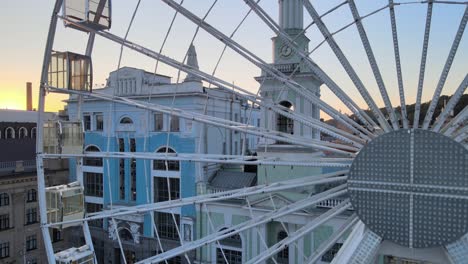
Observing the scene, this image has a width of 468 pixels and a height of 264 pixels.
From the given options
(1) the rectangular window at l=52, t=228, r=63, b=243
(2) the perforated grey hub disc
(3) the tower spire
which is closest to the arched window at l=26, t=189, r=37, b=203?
(1) the rectangular window at l=52, t=228, r=63, b=243

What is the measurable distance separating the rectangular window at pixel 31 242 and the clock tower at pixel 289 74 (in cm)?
2323

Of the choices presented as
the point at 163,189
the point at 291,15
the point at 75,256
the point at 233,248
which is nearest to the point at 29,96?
the point at 163,189

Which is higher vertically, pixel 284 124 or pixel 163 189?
pixel 284 124

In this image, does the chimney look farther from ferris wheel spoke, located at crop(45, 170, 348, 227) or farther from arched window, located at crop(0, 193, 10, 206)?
ferris wheel spoke, located at crop(45, 170, 348, 227)

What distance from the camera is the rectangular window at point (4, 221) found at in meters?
29.9

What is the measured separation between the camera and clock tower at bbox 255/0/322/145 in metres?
19.6

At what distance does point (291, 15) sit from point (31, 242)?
28.1m

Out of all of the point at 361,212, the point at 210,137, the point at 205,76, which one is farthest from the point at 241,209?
the point at 361,212

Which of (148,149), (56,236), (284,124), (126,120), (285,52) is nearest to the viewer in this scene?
(285,52)

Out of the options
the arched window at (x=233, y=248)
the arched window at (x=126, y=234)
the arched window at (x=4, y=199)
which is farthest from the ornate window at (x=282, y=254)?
the arched window at (x=4, y=199)

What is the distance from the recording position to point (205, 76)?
11.7 metres

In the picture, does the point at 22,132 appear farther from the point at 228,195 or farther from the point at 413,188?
the point at 413,188

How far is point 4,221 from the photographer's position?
3014 centimetres

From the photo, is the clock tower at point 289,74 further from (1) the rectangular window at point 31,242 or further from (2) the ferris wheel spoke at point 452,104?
(1) the rectangular window at point 31,242
